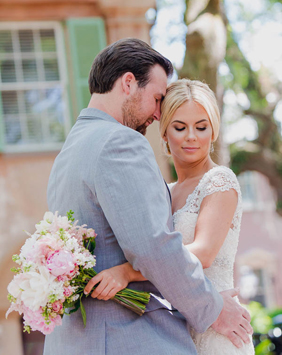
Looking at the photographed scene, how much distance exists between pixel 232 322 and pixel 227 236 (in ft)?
1.39

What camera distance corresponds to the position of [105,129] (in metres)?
2.26

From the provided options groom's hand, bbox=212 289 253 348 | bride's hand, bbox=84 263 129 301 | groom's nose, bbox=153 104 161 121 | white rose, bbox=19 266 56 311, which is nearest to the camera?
white rose, bbox=19 266 56 311

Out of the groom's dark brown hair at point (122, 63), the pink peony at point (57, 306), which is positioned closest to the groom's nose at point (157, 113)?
the groom's dark brown hair at point (122, 63)

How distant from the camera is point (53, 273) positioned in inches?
80.4

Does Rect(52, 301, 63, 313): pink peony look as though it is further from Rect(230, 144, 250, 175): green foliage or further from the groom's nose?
Rect(230, 144, 250, 175): green foliage

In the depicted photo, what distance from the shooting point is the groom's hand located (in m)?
2.45

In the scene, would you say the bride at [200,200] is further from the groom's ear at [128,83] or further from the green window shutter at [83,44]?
the green window shutter at [83,44]

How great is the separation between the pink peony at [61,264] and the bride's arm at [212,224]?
57 centimetres

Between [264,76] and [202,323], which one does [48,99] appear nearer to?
[202,323]

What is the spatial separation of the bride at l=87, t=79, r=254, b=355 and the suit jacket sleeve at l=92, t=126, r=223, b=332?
5.6 inches

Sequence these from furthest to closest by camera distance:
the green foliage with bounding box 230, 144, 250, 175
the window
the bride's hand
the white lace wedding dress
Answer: the green foliage with bounding box 230, 144, 250, 175 → the window → the white lace wedding dress → the bride's hand

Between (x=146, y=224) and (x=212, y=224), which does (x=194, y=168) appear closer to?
(x=212, y=224)

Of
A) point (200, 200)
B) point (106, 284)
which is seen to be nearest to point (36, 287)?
point (106, 284)

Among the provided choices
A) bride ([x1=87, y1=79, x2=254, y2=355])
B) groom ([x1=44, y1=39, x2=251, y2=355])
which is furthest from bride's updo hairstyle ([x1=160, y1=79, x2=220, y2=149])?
groom ([x1=44, y1=39, x2=251, y2=355])
